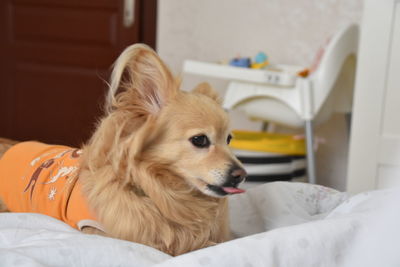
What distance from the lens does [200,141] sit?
1.31 meters

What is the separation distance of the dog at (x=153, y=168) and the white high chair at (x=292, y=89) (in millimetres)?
1038

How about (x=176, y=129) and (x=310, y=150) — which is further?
(x=310, y=150)

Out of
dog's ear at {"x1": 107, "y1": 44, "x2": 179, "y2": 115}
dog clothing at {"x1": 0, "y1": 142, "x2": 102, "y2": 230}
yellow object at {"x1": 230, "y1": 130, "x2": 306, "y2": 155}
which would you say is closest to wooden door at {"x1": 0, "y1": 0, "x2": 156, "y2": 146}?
yellow object at {"x1": 230, "y1": 130, "x2": 306, "y2": 155}

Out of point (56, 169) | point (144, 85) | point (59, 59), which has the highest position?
point (144, 85)

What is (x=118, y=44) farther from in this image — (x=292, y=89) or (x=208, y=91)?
(x=208, y=91)

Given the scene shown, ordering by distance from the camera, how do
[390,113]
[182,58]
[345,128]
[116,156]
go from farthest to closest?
[182,58] → [345,128] → [390,113] → [116,156]

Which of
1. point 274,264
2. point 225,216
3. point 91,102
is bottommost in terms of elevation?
point 91,102

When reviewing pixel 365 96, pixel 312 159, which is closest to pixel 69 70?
pixel 312 159

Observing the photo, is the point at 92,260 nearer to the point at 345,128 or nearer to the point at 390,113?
the point at 390,113

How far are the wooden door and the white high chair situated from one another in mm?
1118

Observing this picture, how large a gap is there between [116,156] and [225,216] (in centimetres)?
34

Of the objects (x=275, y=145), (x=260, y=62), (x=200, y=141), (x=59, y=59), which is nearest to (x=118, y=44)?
(x=59, y=59)

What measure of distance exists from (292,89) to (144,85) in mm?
1170

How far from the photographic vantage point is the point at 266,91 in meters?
2.43
